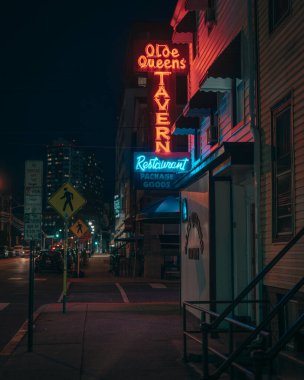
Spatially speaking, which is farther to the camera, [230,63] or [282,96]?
[230,63]

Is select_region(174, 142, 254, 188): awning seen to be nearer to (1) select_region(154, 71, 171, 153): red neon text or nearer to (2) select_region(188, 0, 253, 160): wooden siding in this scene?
(2) select_region(188, 0, 253, 160): wooden siding

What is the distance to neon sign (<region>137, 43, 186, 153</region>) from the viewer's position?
74.5 ft

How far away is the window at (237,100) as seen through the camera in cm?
1327

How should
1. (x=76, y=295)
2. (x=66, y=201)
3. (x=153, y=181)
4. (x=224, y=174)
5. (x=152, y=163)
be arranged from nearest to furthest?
(x=224, y=174), (x=66, y=201), (x=153, y=181), (x=76, y=295), (x=152, y=163)

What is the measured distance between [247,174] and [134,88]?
71.3 metres

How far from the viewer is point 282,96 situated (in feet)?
33.1

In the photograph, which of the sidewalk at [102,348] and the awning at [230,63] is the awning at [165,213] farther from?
the awning at [230,63]

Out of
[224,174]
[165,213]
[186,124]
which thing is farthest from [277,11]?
[165,213]

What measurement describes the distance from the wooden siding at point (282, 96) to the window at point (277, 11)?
0.12 metres

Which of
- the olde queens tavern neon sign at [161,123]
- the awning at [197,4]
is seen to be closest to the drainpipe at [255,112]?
the awning at [197,4]

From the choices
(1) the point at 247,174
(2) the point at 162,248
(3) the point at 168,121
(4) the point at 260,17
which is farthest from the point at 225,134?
(2) the point at 162,248

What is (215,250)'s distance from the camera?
43.4 feet

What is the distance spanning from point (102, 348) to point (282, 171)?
4.49 m

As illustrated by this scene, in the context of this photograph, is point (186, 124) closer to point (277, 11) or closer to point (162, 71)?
point (162, 71)
